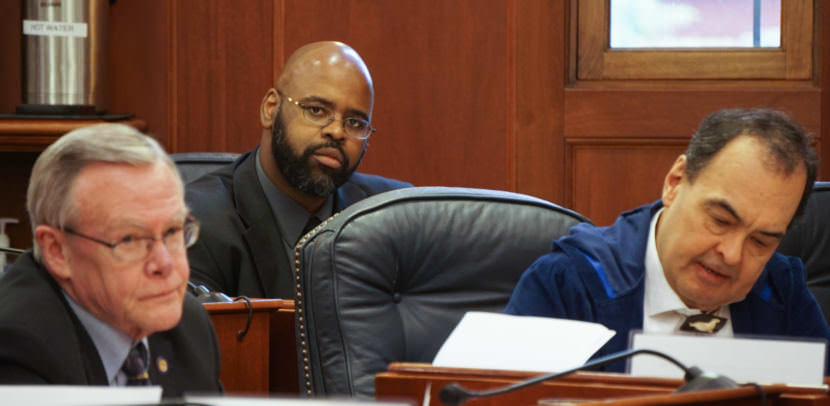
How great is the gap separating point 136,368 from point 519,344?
47 centimetres

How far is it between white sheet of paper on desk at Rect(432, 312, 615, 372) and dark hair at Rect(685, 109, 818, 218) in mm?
495

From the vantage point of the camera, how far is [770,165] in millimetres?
1674

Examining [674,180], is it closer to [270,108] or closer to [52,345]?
[52,345]

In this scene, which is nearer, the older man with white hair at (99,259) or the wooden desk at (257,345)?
the older man with white hair at (99,259)

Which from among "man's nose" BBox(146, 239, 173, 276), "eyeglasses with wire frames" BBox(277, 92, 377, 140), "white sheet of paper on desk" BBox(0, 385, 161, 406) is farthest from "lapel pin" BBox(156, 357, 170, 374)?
"eyeglasses with wire frames" BBox(277, 92, 377, 140)

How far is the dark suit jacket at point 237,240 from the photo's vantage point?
2.55 m

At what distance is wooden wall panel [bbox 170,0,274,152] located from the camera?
3322mm

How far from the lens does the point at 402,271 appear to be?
1886 mm

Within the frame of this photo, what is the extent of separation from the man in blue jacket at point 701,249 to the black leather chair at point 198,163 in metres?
1.38

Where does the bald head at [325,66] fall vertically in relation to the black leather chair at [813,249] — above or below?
above

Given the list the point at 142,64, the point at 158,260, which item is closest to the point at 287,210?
the point at 142,64

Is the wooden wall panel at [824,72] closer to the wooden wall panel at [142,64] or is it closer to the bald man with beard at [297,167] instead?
the bald man with beard at [297,167]

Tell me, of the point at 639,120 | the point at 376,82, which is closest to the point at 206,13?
the point at 376,82

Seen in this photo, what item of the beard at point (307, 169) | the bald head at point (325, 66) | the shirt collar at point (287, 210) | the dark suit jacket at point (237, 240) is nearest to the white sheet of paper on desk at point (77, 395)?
the dark suit jacket at point (237, 240)
